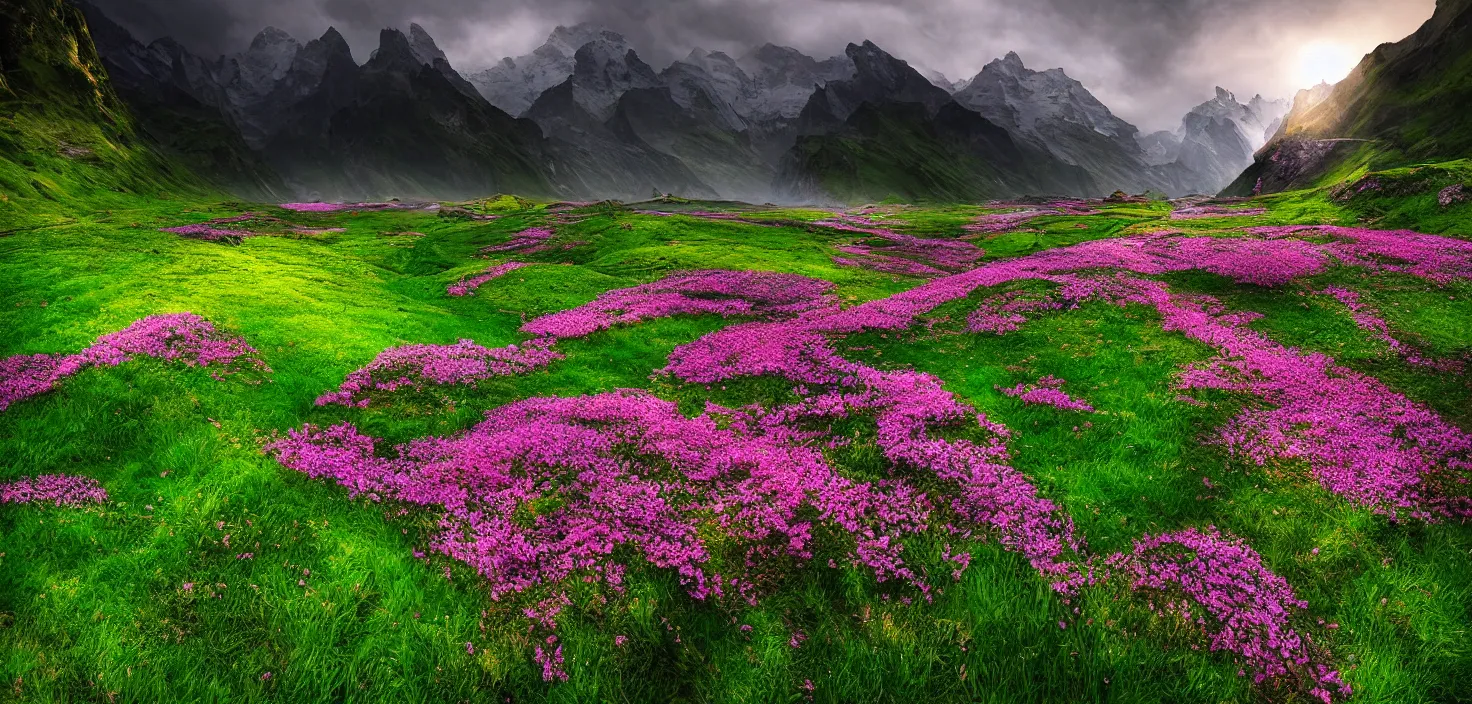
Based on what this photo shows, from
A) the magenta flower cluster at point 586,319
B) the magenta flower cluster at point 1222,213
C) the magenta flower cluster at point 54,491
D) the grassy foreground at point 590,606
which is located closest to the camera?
the grassy foreground at point 590,606

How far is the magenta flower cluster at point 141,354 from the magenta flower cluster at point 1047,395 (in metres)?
22.2

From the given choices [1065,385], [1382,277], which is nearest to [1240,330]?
[1065,385]

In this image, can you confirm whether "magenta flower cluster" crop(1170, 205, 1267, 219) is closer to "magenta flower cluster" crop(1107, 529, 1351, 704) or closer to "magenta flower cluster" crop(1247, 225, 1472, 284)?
"magenta flower cluster" crop(1247, 225, 1472, 284)

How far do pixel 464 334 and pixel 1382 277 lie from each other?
42737 millimetres

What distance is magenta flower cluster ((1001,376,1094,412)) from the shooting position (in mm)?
15828

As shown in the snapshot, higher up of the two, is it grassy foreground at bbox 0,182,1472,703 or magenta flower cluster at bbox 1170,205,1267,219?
magenta flower cluster at bbox 1170,205,1267,219

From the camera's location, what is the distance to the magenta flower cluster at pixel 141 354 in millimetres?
14195

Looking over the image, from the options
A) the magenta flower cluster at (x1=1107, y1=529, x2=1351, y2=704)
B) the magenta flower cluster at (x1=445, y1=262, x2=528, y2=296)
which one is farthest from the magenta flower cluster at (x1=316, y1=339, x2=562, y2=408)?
the magenta flower cluster at (x1=1107, y1=529, x2=1351, y2=704)

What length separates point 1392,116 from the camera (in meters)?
144

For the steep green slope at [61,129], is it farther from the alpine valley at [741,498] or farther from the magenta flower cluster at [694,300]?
the alpine valley at [741,498]

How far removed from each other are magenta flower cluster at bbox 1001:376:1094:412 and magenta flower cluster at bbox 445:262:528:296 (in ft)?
96.6

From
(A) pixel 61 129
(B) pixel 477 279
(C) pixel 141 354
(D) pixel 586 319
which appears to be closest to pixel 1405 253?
(D) pixel 586 319

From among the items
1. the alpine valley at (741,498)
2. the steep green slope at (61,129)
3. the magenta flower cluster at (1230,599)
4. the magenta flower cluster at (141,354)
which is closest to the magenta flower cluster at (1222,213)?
the alpine valley at (741,498)

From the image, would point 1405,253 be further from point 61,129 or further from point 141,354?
point 61,129
